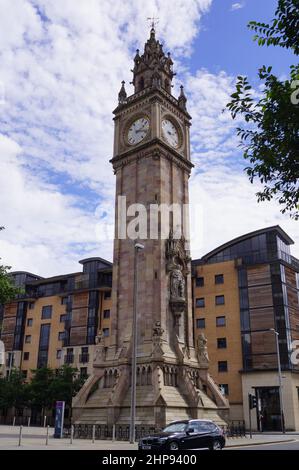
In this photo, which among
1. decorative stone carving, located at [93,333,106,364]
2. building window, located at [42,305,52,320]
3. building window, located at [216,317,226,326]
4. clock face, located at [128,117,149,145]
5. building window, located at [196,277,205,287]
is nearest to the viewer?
decorative stone carving, located at [93,333,106,364]

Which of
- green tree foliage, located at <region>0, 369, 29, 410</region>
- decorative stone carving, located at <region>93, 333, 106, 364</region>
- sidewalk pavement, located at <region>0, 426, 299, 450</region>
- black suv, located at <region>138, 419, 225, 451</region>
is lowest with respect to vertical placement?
sidewalk pavement, located at <region>0, 426, 299, 450</region>

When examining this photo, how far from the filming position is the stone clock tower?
36.0m

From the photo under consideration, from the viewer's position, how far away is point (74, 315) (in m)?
84.2

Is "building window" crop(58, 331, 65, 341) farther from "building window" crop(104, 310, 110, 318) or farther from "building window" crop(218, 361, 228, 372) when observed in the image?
"building window" crop(218, 361, 228, 372)

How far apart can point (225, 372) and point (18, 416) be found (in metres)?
36.7

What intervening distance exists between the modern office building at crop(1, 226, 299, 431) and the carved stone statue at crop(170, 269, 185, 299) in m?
25.9

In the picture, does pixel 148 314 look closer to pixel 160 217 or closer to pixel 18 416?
pixel 160 217

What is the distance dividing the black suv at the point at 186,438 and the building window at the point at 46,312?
67606 mm

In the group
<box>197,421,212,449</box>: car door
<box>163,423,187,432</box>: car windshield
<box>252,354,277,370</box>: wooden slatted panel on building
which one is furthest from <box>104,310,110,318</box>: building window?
<box>163,423,187,432</box>: car windshield

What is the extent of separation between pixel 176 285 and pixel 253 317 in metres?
28.7

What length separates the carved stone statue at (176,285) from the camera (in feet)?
133

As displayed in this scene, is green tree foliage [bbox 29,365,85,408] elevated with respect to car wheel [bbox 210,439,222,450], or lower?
elevated

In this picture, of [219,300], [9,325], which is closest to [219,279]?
[219,300]
